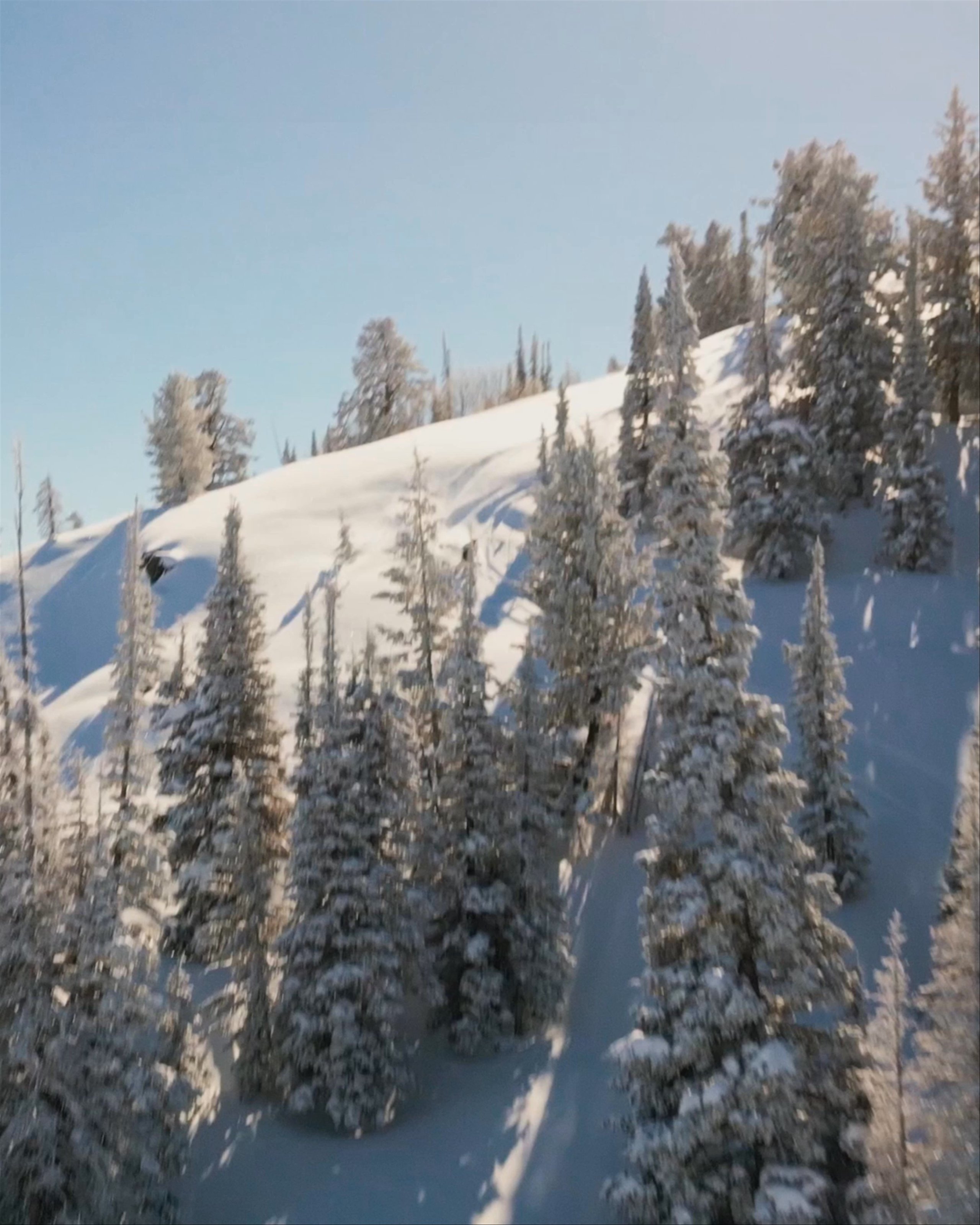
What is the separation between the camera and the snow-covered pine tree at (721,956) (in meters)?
14.3

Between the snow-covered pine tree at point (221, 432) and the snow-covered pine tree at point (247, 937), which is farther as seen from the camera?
the snow-covered pine tree at point (221, 432)

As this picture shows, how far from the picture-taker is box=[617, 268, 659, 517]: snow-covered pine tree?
160ft

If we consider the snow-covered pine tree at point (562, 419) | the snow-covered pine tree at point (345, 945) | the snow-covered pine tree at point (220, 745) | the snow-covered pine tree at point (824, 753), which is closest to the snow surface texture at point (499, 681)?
the snow-covered pine tree at point (345, 945)

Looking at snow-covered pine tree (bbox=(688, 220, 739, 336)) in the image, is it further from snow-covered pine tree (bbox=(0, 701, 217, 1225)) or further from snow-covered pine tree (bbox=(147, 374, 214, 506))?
snow-covered pine tree (bbox=(0, 701, 217, 1225))

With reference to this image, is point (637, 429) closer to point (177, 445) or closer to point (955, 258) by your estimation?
point (955, 258)

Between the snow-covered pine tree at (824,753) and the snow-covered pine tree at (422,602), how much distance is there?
10610 millimetres

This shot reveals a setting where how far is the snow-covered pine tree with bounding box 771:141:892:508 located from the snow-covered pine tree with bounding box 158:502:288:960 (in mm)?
29030

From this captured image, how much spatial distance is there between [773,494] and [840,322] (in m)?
10.2

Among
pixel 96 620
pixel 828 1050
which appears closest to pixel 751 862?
pixel 828 1050

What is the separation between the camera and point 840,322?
43000 millimetres

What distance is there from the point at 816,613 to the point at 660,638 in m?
7.36

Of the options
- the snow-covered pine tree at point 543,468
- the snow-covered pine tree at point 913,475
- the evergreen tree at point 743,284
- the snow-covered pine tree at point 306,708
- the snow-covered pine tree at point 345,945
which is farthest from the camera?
the evergreen tree at point 743,284

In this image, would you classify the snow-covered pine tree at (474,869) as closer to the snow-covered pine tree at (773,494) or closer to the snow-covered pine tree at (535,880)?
the snow-covered pine tree at (535,880)

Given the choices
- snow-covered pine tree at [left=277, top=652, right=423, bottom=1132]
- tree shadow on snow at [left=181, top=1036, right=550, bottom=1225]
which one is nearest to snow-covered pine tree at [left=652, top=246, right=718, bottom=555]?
snow-covered pine tree at [left=277, top=652, right=423, bottom=1132]
